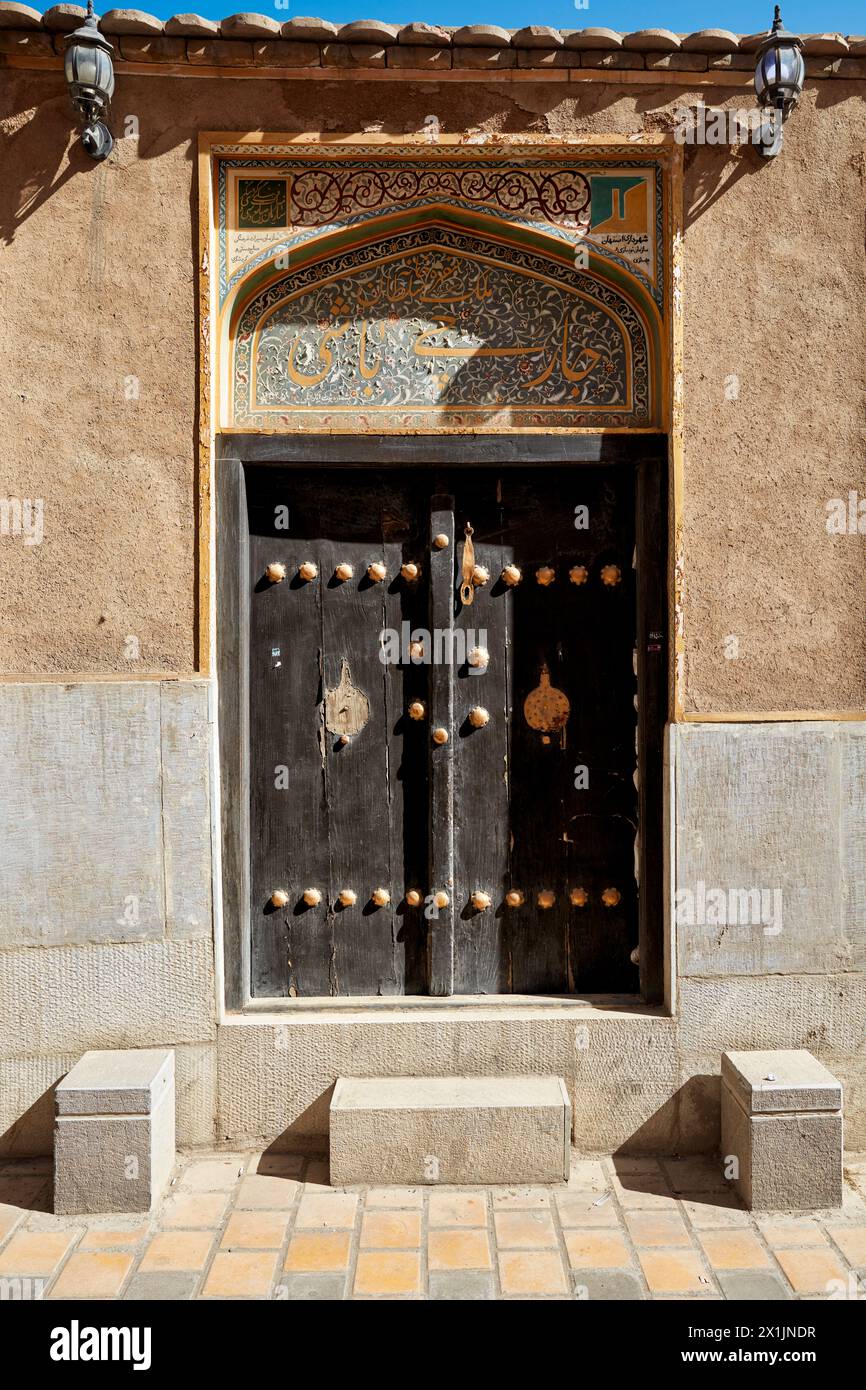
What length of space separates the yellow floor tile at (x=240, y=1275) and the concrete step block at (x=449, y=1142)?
0.48m

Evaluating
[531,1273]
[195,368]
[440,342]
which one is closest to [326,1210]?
[531,1273]

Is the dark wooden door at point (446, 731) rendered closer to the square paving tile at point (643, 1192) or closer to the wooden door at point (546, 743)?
the wooden door at point (546, 743)

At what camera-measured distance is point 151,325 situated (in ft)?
11.9

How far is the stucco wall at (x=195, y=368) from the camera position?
3.61 m

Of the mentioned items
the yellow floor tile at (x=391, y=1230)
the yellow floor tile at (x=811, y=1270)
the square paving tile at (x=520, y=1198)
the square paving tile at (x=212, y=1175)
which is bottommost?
the yellow floor tile at (x=811, y=1270)

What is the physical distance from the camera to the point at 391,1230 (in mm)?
3166

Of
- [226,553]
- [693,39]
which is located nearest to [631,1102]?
[226,553]

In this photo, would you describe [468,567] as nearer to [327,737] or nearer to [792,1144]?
[327,737]

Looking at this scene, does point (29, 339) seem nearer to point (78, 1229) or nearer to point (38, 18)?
point (38, 18)

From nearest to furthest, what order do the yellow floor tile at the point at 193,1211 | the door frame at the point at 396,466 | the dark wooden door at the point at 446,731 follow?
the yellow floor tile at the point at 193,1211, the door frame at the point at 396,466, the dark wooden door at the point at 446,731

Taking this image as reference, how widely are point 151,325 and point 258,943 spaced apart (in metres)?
2.35

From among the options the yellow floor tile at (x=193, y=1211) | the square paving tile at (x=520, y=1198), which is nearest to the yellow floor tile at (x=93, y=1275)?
the yellow floor tile at (x=193, y=1211)

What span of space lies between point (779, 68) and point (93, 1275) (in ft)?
14.7

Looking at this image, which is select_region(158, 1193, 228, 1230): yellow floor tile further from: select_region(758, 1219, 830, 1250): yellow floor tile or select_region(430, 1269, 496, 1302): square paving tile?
select_region(758, 1219, 830, 1250): yellow floor tile
